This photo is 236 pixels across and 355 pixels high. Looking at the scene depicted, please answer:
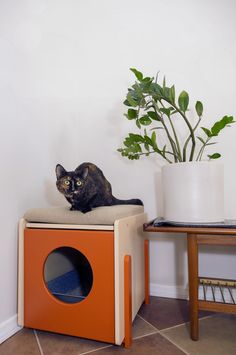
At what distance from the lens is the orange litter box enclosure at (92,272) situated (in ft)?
2.49

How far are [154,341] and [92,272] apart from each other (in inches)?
12.5

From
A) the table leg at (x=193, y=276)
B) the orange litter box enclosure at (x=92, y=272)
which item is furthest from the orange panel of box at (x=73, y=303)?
the table leg at (x=193, y=276)

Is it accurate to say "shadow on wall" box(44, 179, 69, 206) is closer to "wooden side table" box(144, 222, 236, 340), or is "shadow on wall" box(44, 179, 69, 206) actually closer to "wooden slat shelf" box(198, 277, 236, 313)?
"wooden side table" box(144, 222, 236, 340)

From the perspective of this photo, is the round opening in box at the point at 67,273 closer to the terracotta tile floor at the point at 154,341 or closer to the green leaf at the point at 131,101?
the terracotta tile floor at the point at 154,341

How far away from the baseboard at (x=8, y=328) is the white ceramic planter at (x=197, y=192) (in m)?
0.71

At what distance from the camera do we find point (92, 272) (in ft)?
2.68

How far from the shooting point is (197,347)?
770 mm

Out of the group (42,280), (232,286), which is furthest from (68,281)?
(232,286)

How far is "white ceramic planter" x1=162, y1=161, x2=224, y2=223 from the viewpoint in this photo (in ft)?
2.70

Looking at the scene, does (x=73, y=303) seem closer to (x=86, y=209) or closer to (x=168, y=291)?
(x=86, y=209)

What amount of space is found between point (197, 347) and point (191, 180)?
547 mm

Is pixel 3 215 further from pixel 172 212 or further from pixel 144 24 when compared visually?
pixel 144 24

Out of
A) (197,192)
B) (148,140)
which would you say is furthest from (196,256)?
(148,140)

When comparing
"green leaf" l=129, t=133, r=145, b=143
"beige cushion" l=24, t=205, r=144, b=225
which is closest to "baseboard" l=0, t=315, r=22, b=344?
"beige cushion" l=24, t=205, r=144, b=225
